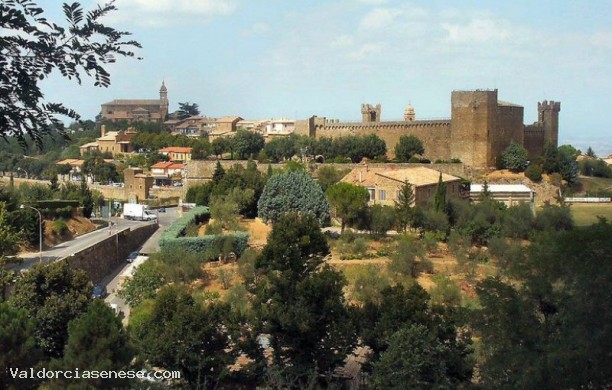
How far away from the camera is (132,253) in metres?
33.1

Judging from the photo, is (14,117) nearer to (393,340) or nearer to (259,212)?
(393,340)

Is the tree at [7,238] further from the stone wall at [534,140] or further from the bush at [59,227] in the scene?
the stone wall at [534,140]

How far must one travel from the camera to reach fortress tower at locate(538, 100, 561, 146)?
54.2m

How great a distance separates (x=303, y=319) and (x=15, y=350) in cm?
589

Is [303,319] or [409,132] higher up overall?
[409,132]

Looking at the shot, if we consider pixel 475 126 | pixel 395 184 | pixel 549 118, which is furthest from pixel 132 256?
pixel 549 118

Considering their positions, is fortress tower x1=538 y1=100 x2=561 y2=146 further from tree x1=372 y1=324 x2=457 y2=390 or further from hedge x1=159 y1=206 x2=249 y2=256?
tree x1=372 y1=324 x2=457 y2=390

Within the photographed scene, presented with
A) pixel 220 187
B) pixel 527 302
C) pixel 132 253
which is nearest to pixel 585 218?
pixel 220 187

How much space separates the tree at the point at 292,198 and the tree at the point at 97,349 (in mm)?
19107

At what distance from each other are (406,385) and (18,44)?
30.5 feet

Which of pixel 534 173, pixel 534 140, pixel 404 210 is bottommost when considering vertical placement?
pixel 404 210

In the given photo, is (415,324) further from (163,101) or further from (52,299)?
(163,101)

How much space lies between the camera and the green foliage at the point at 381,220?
3032cm

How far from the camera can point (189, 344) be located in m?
14.5
